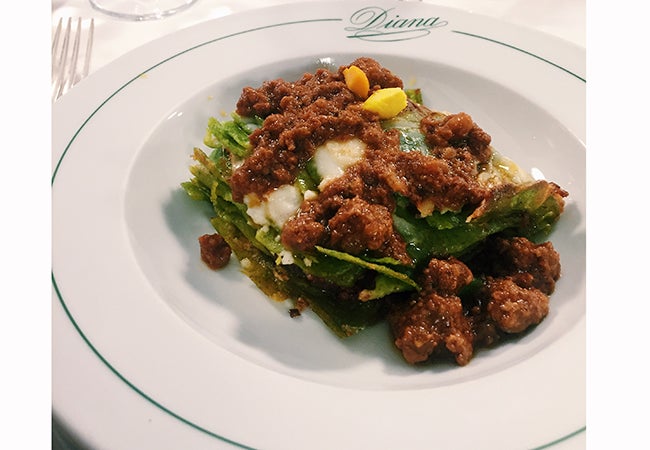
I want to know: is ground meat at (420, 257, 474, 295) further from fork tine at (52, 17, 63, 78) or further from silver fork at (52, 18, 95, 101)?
fork tine at (52, 17, 63, 78)

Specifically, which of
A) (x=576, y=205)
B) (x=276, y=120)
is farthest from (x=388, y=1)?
(x=576, y=205)

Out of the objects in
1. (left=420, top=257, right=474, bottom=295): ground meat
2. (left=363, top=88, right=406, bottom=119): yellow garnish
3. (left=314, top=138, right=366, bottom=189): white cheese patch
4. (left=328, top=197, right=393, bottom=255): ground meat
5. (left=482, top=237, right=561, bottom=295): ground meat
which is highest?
(left=363, top=88, right=406, bottom=119): yellow garnish

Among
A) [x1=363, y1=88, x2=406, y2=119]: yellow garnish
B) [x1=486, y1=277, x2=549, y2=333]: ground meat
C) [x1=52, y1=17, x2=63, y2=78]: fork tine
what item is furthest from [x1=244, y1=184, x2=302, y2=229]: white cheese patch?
[x1=52, y1=17, x2=63, y2=78]: fork tine

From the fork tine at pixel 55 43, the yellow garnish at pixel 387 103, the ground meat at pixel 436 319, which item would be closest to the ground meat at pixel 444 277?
the ground meat at pixel 436 319

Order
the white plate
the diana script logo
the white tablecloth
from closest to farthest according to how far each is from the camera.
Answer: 1. the white plate
2. the diana script logo
3. the white tablecloth

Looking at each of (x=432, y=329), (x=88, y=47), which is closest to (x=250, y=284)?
(x=432, y=329)

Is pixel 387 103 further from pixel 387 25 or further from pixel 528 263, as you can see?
pixel 387 25
